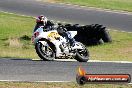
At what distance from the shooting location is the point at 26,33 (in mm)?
25766

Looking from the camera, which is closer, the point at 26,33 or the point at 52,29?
the point at 52,29

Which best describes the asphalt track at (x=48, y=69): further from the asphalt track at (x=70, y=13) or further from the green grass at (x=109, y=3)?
the green grass at (x=109, y=3)

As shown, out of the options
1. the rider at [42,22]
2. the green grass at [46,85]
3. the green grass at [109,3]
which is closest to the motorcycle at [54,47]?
the rider at [42,22]

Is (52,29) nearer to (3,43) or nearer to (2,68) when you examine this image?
(2,68)

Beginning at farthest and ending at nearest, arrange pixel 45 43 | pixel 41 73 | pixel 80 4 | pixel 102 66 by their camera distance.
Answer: pixel 80 4 < pixel 45 43 < pixel 102 66 < pixel 41 73

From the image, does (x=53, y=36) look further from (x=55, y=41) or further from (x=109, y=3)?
(x=109, y=3)

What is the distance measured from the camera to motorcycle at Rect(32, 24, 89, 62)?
13875 millimetres

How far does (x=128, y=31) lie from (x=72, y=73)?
53.4 ft

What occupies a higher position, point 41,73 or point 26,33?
point 41,73

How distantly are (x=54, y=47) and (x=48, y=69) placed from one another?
7.62 ft

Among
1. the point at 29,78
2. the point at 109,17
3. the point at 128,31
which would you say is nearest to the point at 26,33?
the point at 128,31

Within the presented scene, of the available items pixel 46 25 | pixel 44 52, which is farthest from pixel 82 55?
pixel 46 25

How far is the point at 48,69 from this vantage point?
39.0 feet

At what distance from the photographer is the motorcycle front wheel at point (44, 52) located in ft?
45.2
